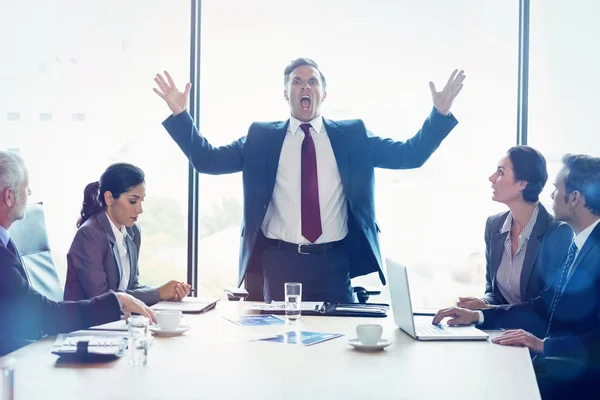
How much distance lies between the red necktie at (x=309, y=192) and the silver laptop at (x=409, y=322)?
1058 millimetres

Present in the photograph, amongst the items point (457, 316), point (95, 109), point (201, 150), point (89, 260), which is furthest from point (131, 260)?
point (95, 109)

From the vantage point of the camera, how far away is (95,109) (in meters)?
4.70

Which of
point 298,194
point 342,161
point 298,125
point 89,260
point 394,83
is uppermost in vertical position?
point 394,83

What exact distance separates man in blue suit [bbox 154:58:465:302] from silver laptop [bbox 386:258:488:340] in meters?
1.06

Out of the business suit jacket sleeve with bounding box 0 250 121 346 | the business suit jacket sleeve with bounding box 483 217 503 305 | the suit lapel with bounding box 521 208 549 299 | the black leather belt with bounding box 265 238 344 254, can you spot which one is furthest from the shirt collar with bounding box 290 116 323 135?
the business suit jacket sleeve with bounding box 0 250 121 346

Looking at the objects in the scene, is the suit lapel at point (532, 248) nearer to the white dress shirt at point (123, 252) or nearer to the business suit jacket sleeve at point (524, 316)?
the business suit jacket sleeve at point (524, 316)

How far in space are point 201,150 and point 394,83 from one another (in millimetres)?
1300

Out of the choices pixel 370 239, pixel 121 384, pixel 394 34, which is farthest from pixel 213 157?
pixel 121 384

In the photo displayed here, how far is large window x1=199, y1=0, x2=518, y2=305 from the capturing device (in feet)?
14.4

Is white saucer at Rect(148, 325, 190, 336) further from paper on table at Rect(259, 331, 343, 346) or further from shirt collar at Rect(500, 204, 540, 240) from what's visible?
shirt collar at Rect(500, 204, 540, 240)

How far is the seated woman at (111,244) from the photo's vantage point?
117 inches

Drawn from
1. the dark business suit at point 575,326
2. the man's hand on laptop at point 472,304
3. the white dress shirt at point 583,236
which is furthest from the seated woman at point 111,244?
the white dress shirt at point 583,236

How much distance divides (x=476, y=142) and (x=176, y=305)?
2280 millimetres

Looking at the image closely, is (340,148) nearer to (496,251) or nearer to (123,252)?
(496,251)
